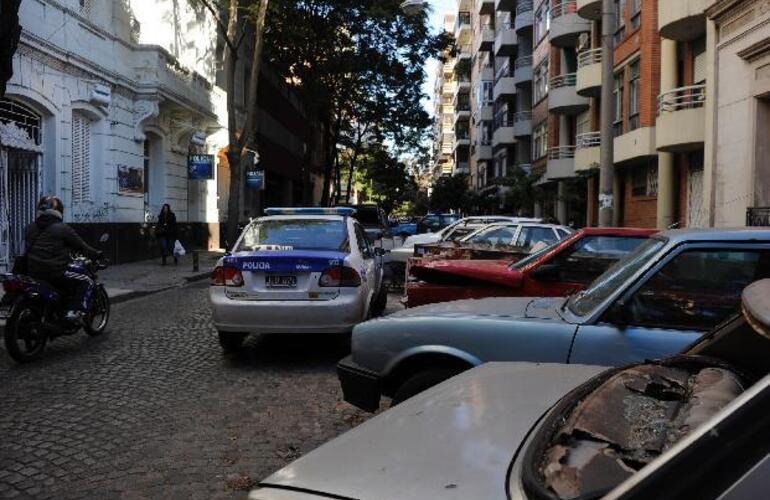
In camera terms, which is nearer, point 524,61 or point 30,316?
point 30,316

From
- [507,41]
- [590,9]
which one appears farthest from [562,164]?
[507,41]

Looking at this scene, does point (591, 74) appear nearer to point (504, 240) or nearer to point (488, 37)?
point (504, 240)

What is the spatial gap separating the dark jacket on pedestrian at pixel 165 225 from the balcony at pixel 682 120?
13605 millimetres

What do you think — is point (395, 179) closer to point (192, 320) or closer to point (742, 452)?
point (192, 320)

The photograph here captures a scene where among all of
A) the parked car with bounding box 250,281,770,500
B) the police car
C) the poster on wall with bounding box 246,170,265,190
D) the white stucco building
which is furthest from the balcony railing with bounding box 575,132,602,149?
the parked car with bounding box 250,281,770,500

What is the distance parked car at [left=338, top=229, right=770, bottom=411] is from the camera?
414 centimetres

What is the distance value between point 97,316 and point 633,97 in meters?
20.1

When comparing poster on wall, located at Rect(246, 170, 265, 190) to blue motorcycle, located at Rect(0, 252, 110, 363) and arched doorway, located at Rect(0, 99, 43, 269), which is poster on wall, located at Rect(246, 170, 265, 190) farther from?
blue motorcycle, located at Rect(0, 252, 110, 363)

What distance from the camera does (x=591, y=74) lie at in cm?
2753

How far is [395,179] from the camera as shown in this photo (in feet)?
235

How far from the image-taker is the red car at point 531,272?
24.4 feet

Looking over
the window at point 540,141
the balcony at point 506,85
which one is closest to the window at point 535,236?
the window at point 540,141

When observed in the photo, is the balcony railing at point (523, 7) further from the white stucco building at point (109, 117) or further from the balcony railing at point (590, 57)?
the white stucco building at point (109, 117)

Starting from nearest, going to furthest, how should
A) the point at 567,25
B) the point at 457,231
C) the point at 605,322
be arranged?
the point at 605,322 < the point at 457,231 < the point at 567,25
